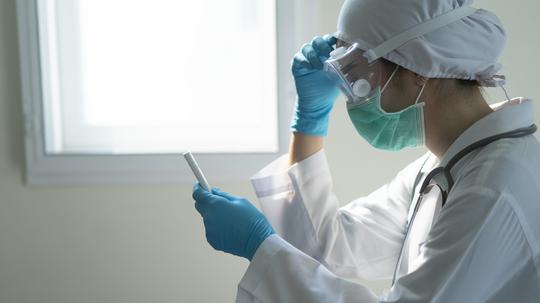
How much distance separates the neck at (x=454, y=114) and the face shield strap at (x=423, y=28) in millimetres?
133

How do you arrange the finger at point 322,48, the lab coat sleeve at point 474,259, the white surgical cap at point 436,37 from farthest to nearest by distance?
the finger at point 322,48, the white surgical cap at point 436,37, the lab coat sleeve at point 474,259

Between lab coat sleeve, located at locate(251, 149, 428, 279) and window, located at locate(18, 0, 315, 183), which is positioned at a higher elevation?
window, located at locate(18, 0, 315, 183)

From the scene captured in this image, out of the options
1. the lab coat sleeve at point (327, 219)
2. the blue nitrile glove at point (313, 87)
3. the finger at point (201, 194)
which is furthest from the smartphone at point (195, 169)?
the blue nitrile glove at point (313, 87)

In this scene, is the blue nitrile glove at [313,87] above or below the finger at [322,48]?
below

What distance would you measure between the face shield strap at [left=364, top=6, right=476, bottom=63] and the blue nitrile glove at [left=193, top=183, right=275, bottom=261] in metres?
0.40

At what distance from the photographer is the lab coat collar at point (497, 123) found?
1.02 m

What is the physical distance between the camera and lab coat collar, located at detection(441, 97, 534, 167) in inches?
40.2

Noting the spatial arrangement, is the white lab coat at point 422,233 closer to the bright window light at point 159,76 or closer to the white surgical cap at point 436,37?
the white surgical cap at point 436,37

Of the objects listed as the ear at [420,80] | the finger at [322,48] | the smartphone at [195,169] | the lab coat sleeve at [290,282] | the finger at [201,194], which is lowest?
the lab coat sleeve at [290,282]

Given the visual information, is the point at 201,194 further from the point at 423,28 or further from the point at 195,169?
the point at 423,28

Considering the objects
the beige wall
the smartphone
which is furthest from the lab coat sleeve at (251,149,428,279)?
the beige wall

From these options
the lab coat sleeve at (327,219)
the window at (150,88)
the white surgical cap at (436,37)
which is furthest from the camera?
the window at (150,88)

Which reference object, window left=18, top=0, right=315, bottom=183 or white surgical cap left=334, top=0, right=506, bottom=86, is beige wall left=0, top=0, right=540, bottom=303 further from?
white surgical cap left=334, top=0, right=506, bottom=86

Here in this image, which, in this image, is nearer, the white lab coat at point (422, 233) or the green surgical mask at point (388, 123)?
the white lab coat at point (422, 233)
